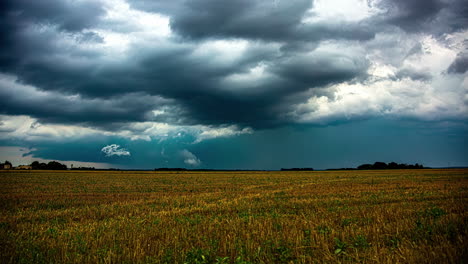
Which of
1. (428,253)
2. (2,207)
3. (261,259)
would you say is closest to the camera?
(428,253)

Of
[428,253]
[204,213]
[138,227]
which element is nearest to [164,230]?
[138,227]

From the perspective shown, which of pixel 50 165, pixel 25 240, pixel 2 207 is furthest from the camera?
pixel 50 165

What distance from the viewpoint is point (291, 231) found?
9906 millimetres

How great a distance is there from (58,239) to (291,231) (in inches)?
321

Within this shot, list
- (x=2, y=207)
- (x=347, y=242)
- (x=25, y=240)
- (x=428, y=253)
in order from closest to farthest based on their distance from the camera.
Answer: (x=428, y=253) < (x=347, y=242) < (x=25, y=240) < (x=2, y=207)

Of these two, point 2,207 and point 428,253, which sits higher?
point 428,253

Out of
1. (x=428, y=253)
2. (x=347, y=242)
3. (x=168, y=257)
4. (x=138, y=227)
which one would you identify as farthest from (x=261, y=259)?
(x=138, y=227)

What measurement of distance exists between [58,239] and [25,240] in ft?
3.68

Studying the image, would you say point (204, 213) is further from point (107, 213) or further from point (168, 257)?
point (168, 257)

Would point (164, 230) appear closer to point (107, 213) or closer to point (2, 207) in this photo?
point (107, 213)

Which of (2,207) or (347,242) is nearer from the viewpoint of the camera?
(347,242)

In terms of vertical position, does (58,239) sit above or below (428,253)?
below

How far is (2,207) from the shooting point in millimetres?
18500

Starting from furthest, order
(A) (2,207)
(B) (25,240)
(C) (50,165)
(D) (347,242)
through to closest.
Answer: (C) (50,165) → (A) (2,207) → (B) (25,240) → (D) (347,242)
